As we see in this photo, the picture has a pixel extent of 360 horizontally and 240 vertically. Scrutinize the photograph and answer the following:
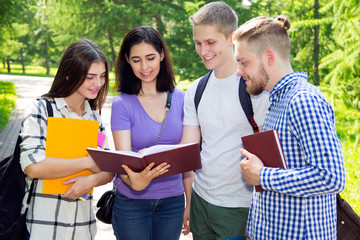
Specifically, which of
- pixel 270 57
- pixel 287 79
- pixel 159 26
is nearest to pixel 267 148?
pixel 287 79

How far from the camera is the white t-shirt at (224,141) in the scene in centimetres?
238

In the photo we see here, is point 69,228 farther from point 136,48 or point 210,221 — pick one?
point 136,48

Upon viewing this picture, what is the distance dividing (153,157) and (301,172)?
0.83 meters

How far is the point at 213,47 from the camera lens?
Answer: 8.14ft

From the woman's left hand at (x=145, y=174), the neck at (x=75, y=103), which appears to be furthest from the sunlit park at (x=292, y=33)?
the woman's left hand at (x=145, y=174)

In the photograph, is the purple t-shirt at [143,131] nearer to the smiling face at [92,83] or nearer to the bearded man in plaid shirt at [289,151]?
the smiling face at [92,83]

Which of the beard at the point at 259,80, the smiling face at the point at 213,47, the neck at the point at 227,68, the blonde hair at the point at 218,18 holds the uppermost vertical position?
the blonde hair at the point at 218,18

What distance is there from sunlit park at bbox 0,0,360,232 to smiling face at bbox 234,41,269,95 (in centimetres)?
166

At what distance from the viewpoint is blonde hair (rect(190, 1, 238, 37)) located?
→ 96.3 inches

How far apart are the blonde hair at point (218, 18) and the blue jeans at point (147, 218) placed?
1.27 meters

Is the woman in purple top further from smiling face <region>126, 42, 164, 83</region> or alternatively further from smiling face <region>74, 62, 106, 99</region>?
smiling face <region>74, 62, 106, 99</region>

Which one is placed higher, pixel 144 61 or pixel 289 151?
pixel 144 61

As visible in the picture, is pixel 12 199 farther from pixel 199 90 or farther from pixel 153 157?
pixel 199 90

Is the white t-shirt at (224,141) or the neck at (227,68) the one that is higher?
the neck at (227,68)
